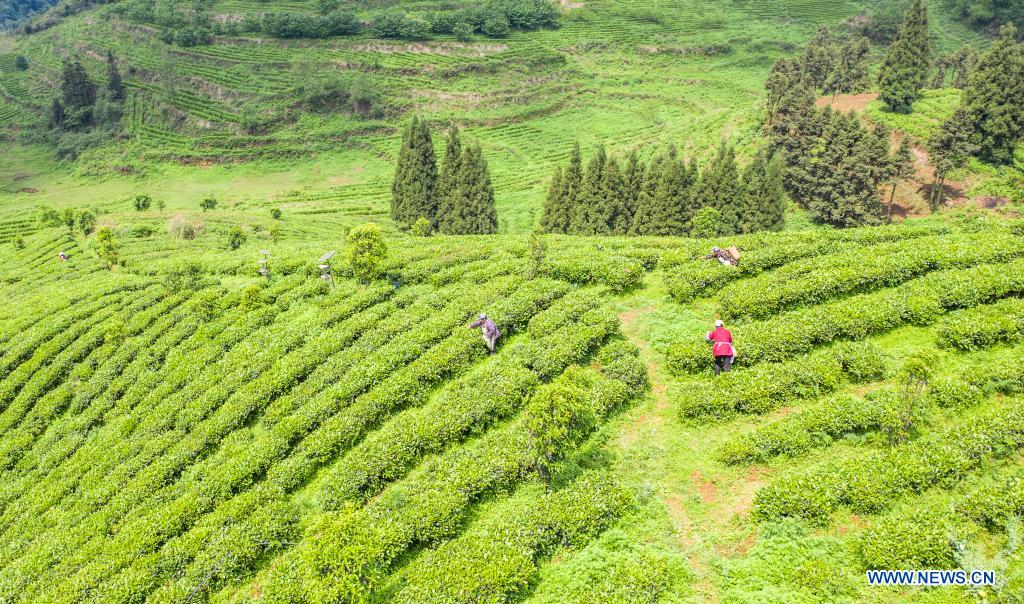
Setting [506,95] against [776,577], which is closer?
[776,577]

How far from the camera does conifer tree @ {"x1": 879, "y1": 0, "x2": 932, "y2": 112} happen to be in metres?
61.5

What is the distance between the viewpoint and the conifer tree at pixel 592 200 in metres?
Result: 54.0

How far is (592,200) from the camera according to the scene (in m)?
54.3

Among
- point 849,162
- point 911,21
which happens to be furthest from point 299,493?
point 911,21

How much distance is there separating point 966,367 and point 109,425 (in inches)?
1483

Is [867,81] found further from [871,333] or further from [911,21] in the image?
[871,333]

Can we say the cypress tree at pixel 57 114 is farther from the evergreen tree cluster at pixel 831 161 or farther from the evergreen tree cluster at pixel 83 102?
the evergreen tree cluster at pixel 831 161

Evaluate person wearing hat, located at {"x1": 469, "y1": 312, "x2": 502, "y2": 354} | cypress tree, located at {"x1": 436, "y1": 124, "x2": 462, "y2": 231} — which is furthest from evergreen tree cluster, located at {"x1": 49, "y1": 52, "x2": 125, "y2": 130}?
person wearing hat, located at {"x1": 469, "y1": 312, "x2": 502, "y2": 354}

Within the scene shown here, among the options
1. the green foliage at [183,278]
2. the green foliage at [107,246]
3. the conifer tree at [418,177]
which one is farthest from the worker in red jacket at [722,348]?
the green foliage at [107,246]

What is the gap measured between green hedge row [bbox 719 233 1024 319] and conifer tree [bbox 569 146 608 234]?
32072 mm

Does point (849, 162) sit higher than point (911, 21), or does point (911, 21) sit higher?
point (911, 21)

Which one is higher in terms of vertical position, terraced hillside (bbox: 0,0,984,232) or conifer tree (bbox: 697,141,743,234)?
terraced hillside (bbox: 0,0,984,232)

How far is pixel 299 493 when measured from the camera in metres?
17.9

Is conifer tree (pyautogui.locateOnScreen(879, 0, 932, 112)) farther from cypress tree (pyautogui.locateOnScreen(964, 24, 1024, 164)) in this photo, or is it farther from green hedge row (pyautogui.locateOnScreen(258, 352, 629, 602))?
green hedge row (pyautogui.locateOnScreen(258, 352, 629, 602))
